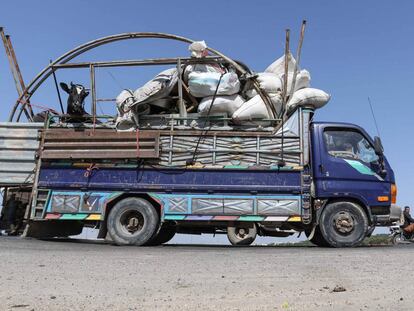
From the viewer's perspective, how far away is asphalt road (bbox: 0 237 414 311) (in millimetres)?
3395

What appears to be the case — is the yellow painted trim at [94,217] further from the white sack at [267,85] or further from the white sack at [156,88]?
the white sack at [267,85]

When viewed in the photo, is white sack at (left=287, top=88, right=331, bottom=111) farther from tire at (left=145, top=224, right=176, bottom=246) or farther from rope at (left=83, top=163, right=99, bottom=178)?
rope at (left=83, top=163, right=99, bottom=178)

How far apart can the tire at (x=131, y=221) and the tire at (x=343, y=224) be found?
3.17m

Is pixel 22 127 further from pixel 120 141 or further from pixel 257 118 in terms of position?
pixel 257 118

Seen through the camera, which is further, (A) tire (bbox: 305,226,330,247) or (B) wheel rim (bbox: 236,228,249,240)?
(B) wheel rim (bbox: 236,228,249,240)

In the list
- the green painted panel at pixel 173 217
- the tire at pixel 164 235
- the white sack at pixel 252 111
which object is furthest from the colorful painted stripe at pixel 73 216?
the white sack at pixel 252 111

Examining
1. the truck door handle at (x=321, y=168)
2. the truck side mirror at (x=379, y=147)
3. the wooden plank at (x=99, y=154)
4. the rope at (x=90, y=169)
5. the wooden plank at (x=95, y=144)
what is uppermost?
the truck side mirror at (x=379, y=147)

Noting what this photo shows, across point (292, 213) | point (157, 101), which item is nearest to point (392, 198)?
point (292, 213)

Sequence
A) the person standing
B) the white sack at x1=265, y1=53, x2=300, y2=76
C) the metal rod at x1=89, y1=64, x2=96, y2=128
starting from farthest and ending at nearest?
1. the person standing
2. the white sack at x1=265, y1=53, x2=300, y2=76
3. the metal rod at x1=89, y1=64, x2=96, y2=128

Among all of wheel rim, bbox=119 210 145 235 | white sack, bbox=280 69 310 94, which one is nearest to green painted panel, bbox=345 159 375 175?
white sack, bbox=280 69 310 94

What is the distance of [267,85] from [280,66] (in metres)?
0.89

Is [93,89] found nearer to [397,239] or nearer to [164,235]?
[164,235]

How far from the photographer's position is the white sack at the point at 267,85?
8.37 meters

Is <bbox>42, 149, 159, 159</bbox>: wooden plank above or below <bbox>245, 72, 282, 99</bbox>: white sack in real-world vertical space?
below
